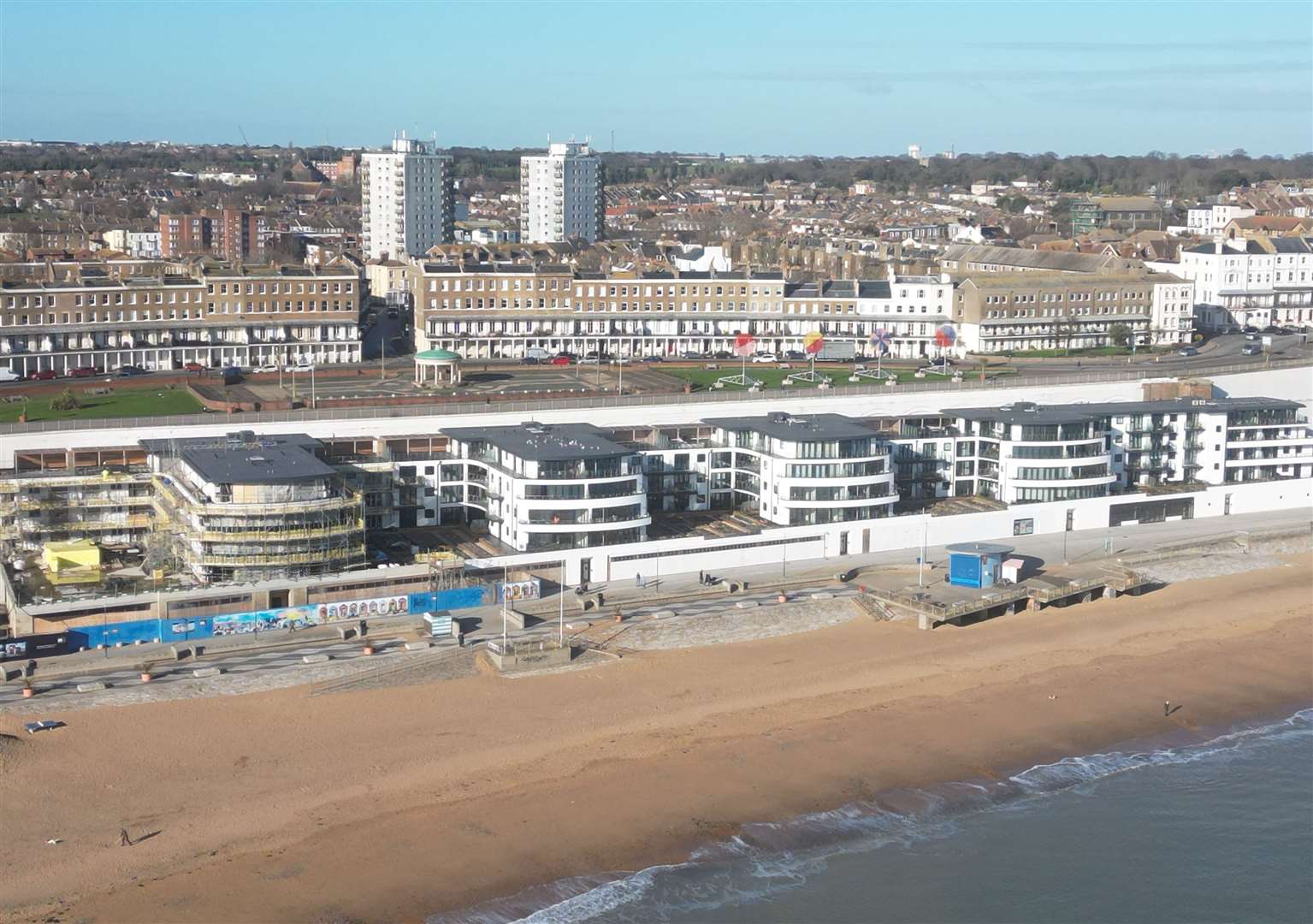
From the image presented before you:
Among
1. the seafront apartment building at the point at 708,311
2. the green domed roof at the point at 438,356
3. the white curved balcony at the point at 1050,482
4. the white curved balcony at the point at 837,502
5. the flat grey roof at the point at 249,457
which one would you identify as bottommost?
the white curved balcony at the point at 837,502

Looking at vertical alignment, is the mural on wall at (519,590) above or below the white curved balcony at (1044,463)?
below

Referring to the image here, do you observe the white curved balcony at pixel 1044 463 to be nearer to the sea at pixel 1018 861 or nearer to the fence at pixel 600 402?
the fence at pixel 600 402

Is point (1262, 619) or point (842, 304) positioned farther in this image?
point (842, 304)

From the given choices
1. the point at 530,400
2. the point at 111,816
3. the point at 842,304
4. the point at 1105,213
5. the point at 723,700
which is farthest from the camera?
the point at 1105,213

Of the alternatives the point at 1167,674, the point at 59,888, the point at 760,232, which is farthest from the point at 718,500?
the point at 760,232

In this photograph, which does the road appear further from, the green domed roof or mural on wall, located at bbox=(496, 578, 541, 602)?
the green domed roof

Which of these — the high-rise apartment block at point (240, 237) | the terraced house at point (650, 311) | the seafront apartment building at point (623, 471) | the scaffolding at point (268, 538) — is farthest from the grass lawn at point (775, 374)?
the high-rise apartment block at point (240, 237)

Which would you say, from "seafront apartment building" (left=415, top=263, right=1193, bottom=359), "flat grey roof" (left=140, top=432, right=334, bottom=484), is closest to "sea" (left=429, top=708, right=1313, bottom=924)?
"flat grey roof" (left=140, top=432, right=334, bottom=484)

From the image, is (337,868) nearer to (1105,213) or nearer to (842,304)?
(842,304)
